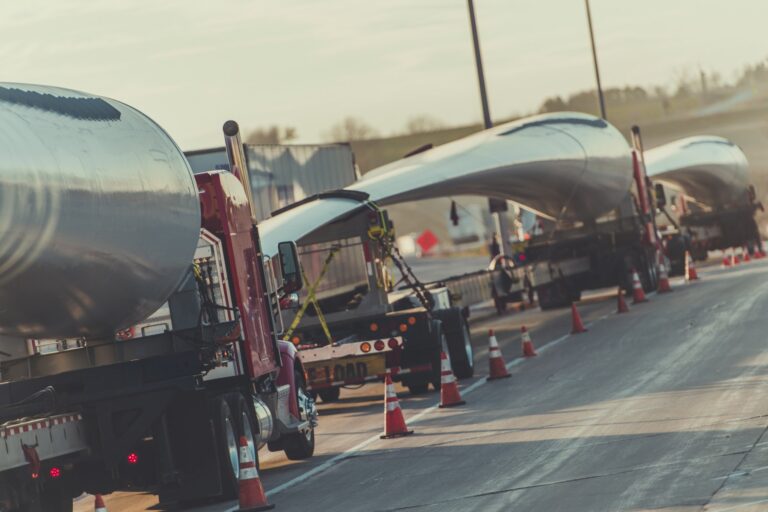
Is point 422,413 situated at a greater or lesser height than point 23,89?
lesser

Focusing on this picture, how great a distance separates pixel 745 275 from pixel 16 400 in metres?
30.3

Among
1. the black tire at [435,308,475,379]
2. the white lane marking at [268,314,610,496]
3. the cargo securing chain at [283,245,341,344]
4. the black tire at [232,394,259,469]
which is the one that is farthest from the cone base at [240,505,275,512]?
the black tire at [435,308,475,379]

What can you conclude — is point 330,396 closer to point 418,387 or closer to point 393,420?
point 418,387

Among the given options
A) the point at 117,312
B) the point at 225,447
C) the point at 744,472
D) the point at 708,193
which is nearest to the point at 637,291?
the point at 708,193

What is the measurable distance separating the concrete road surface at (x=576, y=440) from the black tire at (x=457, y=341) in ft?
1.79

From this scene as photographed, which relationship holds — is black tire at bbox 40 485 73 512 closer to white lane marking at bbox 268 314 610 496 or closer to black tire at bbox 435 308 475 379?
white lane marking at bbox 268 314 610 496

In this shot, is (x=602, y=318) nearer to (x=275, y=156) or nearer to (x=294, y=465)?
(x=275, y=156)

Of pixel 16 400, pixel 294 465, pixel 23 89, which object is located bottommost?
pixel 294 465

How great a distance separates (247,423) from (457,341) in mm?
9115

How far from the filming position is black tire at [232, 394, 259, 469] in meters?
14.9

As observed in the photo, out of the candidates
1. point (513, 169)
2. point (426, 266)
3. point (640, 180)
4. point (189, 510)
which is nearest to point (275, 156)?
point (513, 169)

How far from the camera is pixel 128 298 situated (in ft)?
43.9

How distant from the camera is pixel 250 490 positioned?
13.8 meters

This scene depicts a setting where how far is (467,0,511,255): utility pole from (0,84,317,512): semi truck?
27.1 m
